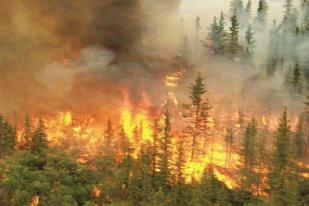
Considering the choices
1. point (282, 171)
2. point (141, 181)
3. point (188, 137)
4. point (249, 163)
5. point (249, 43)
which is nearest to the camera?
point (282, 171)

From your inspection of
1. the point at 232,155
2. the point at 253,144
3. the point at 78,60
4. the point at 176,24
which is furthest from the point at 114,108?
the point at 176,24

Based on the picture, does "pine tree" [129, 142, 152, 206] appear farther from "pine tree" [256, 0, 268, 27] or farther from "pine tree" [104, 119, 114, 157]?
"pine tree" [256, 0, 268, 27]

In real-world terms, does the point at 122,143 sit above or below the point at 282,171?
above

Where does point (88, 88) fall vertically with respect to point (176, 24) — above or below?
below

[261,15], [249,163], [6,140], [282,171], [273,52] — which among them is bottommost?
[282,171]

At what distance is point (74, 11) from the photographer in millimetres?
155875

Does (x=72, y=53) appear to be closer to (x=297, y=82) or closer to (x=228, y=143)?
(x=228, y=143)

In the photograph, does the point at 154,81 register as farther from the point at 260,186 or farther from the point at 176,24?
the point at 260,186

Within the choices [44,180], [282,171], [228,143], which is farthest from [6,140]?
[282,171]

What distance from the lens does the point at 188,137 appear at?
111 m

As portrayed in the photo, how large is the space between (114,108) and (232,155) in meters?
33.9

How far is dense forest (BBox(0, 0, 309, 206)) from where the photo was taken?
282ft

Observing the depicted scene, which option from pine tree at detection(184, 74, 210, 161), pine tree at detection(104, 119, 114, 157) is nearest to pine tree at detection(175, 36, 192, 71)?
pine tree at detection(184, 74, 210, 161)

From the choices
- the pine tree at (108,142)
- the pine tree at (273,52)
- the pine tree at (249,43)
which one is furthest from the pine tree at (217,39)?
the pine tree at (108,142)
